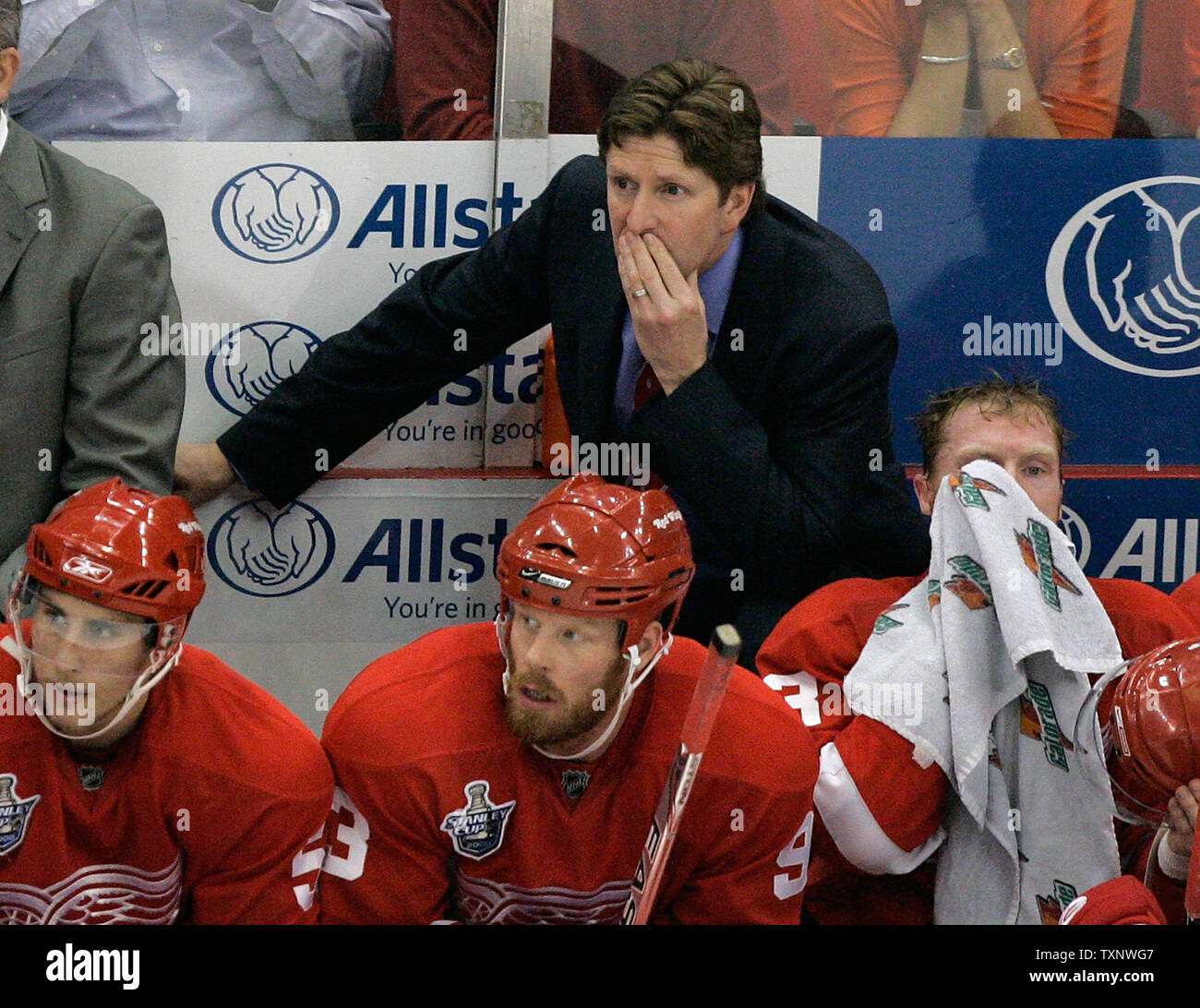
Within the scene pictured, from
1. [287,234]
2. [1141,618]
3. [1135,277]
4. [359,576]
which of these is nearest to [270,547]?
[359,576]

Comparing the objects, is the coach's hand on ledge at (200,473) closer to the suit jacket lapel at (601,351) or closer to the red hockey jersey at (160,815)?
the suit jacket lapel at (601,351)

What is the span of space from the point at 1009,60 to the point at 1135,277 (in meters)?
0.45

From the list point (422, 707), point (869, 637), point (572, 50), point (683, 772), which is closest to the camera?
point (683, 772)

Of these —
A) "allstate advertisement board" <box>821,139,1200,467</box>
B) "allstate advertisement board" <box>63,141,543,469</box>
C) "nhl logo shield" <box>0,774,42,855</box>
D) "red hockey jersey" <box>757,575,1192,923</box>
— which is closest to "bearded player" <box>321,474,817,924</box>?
"red hockey jersey" <box>757,575,1192,923</box>

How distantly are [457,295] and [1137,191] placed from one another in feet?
4.08

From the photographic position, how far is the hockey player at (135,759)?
1.97 meters

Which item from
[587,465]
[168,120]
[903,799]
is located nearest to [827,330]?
[587,465]

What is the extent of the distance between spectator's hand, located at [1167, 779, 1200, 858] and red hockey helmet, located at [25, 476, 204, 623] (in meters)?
1.16

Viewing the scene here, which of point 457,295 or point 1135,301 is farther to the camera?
point 1135,301

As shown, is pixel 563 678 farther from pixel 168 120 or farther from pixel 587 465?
pixel 168 120

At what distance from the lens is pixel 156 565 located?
1.97 metres

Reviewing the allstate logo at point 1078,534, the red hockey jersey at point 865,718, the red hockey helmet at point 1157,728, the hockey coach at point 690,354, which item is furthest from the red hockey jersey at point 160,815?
the allstate logo at point 1078,534

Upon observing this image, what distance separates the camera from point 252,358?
3.05m

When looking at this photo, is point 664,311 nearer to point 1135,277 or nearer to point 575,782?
→ point 575,782
